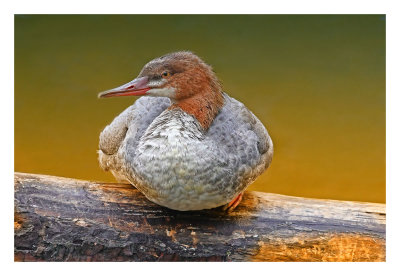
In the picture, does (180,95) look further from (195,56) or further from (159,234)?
(159,234)

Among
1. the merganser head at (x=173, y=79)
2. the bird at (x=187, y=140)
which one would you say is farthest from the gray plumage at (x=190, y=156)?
the merganser head at (x=173, y=79)

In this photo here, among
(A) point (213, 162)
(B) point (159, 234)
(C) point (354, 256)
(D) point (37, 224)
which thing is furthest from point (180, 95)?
(C) point (354, 256)

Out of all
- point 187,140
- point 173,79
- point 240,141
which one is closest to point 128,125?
point 173,79

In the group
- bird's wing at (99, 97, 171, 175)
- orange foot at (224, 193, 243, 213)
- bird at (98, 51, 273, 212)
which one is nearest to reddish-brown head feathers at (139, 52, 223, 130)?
bird at (98, 51, 273, 212)

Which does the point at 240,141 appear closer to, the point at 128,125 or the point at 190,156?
the point at 190,156

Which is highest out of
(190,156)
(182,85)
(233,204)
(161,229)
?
(182,85)

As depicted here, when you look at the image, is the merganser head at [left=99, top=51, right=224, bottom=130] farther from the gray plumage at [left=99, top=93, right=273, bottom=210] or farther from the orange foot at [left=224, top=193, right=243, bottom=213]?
the orange foot at [left=224, top=193, right=243, bottom=213]

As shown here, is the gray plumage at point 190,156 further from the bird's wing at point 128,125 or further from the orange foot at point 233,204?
the orange foot at point 233,204
